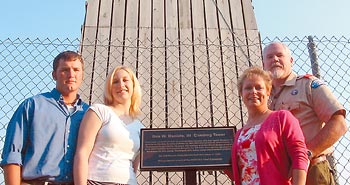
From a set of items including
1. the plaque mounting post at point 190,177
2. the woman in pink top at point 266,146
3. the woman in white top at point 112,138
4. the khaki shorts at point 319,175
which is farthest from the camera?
the plaque mounting post at point 190,177

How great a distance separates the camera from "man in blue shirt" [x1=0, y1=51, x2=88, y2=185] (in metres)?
2.68

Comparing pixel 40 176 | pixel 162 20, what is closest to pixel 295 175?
pixel 40 176

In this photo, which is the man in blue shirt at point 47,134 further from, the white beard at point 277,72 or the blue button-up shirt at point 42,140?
the white beard at point 277,72

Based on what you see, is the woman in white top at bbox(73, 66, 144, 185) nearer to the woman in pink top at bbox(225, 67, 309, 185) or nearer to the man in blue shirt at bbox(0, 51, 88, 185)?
the man in blue shirt at bbox(0, 51, 88, 185)

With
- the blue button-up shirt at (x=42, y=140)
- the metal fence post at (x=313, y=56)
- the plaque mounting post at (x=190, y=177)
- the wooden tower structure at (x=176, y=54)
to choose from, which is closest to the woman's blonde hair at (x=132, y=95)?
the blue button-up shirt at (x=42, y=140)

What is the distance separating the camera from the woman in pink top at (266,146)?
2.62 metres

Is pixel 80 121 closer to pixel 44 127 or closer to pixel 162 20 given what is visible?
pixel 44 127

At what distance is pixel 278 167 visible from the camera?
2.65 metres

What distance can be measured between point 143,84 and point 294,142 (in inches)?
123

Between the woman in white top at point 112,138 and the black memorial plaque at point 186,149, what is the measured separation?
13 cm

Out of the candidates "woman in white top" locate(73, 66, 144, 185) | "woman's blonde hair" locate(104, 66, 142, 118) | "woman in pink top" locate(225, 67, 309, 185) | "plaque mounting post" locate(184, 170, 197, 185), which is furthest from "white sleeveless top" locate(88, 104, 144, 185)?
"woman in pink top" locate(225, 67, 309, 185)

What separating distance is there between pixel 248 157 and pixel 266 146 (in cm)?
16

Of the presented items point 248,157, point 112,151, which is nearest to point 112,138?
point 112,151

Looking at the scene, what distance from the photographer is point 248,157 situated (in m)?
2.77
